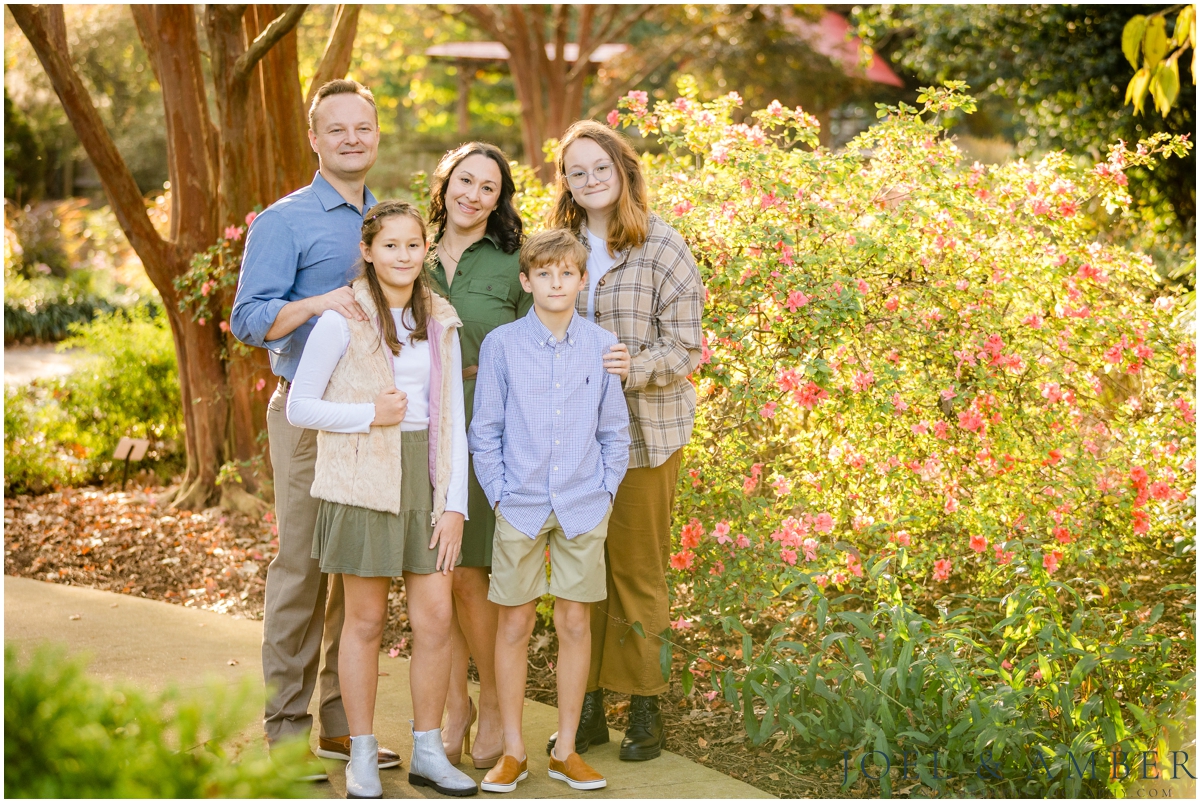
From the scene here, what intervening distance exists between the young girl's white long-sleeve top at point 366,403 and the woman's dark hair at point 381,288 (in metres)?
0.03

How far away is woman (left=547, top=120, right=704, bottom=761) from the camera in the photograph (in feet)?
10.1

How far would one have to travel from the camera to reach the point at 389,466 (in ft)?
9.07

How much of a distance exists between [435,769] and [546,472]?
865 millimetres

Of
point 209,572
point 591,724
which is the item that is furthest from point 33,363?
point 591,724

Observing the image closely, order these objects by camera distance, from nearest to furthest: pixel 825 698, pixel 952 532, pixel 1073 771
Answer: pixel 1073 771
pixel 825 698
pixel 952 532

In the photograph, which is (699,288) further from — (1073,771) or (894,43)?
(894,43)

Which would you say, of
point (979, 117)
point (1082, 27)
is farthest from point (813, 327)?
point (979, 117)

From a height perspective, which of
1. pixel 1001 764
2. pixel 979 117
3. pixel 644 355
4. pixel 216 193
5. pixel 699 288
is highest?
pixel 979 117

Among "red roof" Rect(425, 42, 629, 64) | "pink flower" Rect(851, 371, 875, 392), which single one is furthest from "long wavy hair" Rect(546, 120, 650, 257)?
"red roof" Rect(425, 42, 629, 64)

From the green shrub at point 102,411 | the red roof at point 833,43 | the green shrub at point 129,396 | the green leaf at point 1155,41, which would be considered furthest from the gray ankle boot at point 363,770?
the red roof at point 833,43

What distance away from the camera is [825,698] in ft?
9.85

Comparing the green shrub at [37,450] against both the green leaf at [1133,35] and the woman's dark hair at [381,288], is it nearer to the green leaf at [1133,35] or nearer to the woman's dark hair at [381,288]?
the woman's dark hair at [381,288]

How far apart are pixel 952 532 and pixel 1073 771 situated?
1470 mm

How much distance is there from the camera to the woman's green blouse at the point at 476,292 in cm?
304
